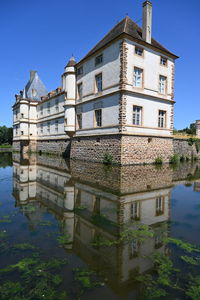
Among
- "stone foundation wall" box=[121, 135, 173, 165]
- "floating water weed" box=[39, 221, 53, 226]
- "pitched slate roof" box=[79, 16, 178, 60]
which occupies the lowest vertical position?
"floating water weed" box=[39, 221, 53, 226]

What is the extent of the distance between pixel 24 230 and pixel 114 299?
263cm

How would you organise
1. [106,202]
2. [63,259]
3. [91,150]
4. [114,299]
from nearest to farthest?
[114,299] < [63,259] < [106,202] < [91,150]

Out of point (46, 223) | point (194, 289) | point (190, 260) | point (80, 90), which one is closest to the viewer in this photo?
point (194, 289)

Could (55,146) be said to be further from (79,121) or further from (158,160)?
(158,160)

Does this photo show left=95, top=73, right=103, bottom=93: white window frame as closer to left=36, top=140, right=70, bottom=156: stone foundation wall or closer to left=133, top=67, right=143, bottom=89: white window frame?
left=133, top=67, right=143, bottom=89: white window frame

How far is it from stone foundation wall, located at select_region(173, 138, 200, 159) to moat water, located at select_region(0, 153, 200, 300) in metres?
15.7

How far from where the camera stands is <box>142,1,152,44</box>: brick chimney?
54.6 ft

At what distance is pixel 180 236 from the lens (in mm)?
4148

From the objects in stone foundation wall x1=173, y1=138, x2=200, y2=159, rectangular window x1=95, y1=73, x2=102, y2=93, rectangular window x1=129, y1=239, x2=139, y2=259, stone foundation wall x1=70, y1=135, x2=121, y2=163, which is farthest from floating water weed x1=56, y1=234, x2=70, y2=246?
stone foundation wall x1=173, y1=138, x2=200, y2=159

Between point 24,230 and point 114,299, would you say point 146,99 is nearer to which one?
point 24,230

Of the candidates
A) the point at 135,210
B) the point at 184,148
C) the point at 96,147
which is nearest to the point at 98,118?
the point at 96,147

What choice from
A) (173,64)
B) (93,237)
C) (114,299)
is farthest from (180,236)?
(173,64)

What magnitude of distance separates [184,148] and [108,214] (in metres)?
20.2

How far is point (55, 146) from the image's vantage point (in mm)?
28312
